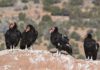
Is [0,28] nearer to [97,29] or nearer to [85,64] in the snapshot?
[97,29]

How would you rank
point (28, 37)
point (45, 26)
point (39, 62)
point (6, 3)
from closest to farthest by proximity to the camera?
point (39, 62), point (28, 37), point (45, 26), point (6, 3)

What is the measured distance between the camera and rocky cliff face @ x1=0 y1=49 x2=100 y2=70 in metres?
19.1

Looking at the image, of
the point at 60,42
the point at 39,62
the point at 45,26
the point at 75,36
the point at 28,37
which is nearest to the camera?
the point at 39,62

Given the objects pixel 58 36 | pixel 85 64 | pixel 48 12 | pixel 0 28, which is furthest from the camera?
pixel 48 12

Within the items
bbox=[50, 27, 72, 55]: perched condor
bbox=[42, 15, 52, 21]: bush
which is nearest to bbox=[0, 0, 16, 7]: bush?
bbox=[42, 15, 52, 21]: bush

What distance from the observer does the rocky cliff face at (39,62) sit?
62.6 feet

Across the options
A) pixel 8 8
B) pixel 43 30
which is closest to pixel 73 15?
pixel 8 8

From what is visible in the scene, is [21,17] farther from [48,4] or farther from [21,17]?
[48,4]

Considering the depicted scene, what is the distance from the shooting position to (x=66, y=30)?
58531mm

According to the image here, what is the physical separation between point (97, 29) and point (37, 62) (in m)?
42.4

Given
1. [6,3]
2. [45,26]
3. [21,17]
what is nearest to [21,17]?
[21,17]

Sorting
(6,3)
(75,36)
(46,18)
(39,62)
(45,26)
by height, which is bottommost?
(75,36)

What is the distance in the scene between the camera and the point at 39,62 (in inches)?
763

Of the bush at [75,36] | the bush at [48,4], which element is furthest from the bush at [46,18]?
the bush at [75,36]
